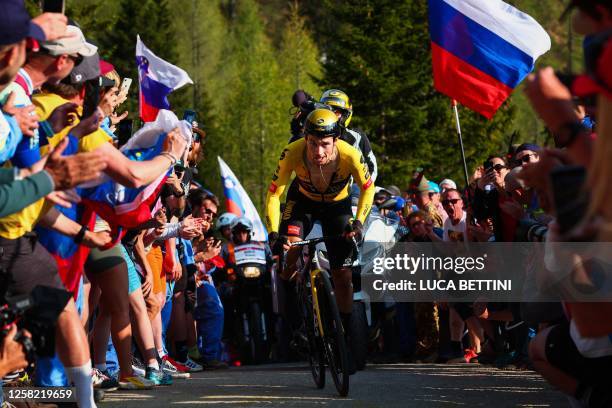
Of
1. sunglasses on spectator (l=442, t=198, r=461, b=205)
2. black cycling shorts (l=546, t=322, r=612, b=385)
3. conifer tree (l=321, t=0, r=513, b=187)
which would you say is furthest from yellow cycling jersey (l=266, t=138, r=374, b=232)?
conifer tree (l=321, t=0, r=513, b=187)

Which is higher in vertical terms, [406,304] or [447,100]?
[447,100]

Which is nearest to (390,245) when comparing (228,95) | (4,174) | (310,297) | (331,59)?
(310,297)

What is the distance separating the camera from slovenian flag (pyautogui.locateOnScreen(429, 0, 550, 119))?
12.9 meters

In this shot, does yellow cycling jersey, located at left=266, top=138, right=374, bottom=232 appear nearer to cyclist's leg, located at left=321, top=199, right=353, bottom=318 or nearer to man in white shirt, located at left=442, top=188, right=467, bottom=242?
cyclist's leg, located at left=321, top=199, right=353, bottom=318

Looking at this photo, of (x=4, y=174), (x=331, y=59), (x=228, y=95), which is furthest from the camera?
(x=228, y=95)

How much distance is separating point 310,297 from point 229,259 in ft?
18.6

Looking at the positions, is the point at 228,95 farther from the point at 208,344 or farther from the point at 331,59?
the point at 208,344

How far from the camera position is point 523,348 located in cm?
1184

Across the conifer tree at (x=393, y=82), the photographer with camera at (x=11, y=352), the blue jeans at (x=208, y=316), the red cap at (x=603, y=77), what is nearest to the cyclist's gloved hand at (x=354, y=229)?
the blue jeans at (x=208, y=316)

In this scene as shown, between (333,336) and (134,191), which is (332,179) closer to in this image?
(333,336)

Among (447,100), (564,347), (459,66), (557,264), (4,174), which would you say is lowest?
(564,347)

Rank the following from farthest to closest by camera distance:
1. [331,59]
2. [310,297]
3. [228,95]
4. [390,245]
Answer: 1. [228,95]
2. [331,59]
3. [390,245]
4. [310,297]

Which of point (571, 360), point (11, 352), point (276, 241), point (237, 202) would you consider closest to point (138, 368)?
point (276, 241)

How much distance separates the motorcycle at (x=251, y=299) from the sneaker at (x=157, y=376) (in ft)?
16.6
